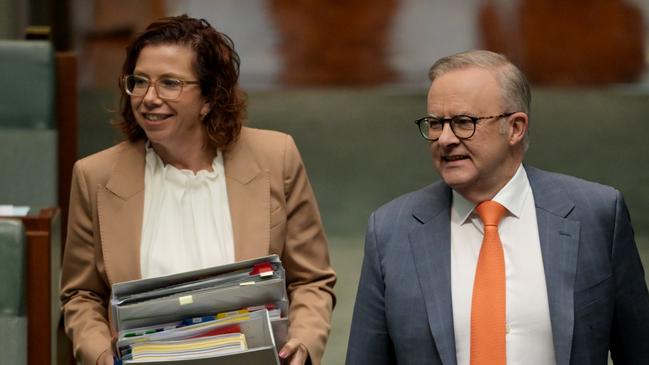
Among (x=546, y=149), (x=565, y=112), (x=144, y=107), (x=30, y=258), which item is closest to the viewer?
(x=144, y=107)

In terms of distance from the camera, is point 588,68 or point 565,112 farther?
point 588,68

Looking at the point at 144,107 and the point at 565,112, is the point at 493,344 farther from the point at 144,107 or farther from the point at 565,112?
the point at 565,112

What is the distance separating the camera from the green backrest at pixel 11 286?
317cm

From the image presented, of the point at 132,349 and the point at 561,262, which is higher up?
the point at 561,262

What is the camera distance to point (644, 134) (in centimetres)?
734

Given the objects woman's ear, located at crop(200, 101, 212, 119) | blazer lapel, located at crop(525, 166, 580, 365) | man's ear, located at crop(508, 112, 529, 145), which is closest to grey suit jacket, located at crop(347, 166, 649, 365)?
blazer lapel, located at crop(525, 166, 580, 365)

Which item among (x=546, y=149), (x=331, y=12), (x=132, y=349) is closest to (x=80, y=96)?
(x=331, y=12)

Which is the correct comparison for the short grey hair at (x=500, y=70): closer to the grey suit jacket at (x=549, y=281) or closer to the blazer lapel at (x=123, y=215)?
the grey suit jacket at (x=549, y=281)

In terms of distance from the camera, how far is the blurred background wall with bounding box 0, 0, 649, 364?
24.1ft

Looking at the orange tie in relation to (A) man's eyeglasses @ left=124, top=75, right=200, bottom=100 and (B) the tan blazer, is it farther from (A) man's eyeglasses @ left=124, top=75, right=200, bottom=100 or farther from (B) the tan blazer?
(A) man's eyeglasses @ left=124, top=75, right=200, bottom=100

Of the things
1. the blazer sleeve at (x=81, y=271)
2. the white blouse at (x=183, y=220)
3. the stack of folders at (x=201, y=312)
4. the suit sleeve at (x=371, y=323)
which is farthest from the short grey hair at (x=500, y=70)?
the blazer sleeve at (x=81, y=271)

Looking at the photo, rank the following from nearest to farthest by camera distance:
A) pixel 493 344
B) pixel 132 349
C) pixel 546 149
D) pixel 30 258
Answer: pixel 493 344 → pixel 132 349 → pixel 30 258 → pixel 546 149

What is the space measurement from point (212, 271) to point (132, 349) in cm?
25

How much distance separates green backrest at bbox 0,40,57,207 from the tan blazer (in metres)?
1.14
